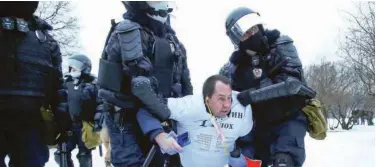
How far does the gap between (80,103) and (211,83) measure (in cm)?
340

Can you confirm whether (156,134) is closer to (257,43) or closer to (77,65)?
(257,43)

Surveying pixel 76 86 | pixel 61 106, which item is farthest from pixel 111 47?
pixel 76 86

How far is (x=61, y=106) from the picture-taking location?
10.5 feet

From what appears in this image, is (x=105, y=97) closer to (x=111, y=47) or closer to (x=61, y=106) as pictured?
(x=111, y=47)

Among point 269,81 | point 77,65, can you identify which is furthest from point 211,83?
point 77,65

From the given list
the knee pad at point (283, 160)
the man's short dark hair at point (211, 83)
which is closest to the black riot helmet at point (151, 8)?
the man's short dark hair at point (211, 83)

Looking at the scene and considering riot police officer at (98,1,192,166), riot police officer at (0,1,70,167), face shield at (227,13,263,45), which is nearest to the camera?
riot police officer at (98,1,192,166)

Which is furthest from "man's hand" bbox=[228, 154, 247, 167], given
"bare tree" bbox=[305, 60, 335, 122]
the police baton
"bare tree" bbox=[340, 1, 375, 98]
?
"bare tree" bbox=[305, 60, 335, 122]

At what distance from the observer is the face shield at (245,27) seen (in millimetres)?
3350

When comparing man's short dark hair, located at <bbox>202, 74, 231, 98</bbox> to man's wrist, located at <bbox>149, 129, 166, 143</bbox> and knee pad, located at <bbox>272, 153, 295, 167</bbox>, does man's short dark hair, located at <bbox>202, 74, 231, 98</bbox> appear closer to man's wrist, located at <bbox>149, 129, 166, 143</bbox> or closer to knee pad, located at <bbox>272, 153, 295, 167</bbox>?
man's wrist, located at <bbox>149, 129, 166, 143</bbox>

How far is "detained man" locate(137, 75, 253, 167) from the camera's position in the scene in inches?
115

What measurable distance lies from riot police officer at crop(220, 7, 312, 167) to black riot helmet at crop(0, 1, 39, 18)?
1.51 m

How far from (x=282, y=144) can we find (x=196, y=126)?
0.70 meters

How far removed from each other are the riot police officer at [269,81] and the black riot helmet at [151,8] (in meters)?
0.75
